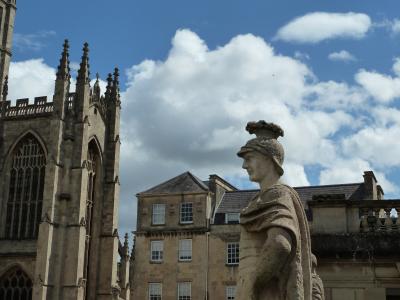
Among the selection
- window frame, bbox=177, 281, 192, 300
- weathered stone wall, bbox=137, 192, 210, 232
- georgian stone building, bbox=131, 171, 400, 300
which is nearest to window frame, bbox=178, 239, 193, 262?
georgian stone building, bbox=131, 171, 400, 300

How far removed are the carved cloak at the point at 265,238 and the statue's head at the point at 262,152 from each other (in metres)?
0.14

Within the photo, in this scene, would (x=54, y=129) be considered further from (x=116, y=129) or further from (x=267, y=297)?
(x=267, y=297)

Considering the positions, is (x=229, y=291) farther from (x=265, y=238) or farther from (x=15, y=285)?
(x=265, y=238)

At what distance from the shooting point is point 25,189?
45.6m

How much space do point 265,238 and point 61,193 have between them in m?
40.6

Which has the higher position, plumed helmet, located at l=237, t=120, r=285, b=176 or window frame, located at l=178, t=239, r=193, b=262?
window frame, located at l=178, t=239, r=193, b=262

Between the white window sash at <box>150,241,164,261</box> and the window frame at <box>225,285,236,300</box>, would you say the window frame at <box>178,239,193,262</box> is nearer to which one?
the white window sash at <box>150,241,164,261</box>

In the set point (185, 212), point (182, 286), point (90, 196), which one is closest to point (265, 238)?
point (182, 286)

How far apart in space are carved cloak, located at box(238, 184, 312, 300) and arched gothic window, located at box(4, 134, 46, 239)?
4198 centimetres

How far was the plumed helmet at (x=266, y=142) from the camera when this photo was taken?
4.04 metres

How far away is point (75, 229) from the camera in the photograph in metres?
42.6

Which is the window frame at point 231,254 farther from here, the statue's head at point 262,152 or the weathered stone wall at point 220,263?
the statue's head at point 262,152

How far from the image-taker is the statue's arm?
363 centimetres

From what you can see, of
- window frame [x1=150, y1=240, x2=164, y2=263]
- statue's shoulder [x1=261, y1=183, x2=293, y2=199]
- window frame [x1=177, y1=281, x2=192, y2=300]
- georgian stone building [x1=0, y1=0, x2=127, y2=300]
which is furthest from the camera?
window frame [x1=150, y1=240, x2=164, y2=263]
